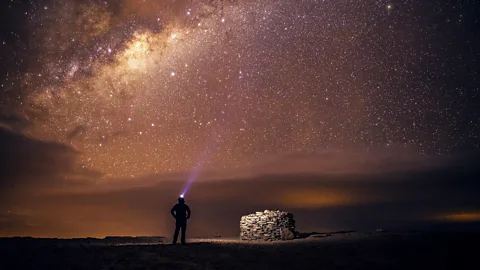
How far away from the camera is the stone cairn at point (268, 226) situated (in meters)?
19.8

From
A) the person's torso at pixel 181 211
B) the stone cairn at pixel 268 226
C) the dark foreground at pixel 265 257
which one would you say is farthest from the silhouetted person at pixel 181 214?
the stone cairn at pixel 268 226

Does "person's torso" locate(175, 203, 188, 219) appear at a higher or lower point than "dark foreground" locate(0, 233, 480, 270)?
higher

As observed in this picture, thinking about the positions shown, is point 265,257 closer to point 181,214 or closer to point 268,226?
point 181,214

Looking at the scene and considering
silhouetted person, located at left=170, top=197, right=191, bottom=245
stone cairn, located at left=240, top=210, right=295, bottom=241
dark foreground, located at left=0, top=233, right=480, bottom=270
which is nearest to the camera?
dark foreground, located at left=0, top=233, right=480, bottom=270

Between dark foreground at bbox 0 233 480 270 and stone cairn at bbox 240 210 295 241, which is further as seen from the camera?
stone cairn at bbox 240 210 295 241

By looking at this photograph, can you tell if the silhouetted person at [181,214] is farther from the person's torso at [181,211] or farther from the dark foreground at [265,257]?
the dark foreground at [265,257]

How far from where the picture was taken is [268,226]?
20.2 meters

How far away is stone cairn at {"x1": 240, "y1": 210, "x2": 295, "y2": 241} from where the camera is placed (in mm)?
19766

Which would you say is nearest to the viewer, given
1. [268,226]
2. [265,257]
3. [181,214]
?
[265,257]

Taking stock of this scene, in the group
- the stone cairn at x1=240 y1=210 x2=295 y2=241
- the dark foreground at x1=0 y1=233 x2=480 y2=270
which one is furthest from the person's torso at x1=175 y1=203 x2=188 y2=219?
the stone cairn at x1=240 y1=210 x2=295 y2=241

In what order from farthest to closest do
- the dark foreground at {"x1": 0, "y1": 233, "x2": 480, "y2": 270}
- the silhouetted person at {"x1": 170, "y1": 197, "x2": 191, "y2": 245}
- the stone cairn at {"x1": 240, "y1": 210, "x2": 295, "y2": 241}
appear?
the stone cairn at {"x1": 240, "y1": 210, "x2": 295, "y2": 241}
the silhouetted person at {"x1": 170, "y1": 197, "x2": 191, "y2": 245}
the dark foreground at {"x1": 0, "y1": 233, "x2": 480, "y2": 270}

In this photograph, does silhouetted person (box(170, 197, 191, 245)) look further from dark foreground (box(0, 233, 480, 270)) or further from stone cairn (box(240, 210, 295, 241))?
stone cairn (box(240, 210, 295, 241))

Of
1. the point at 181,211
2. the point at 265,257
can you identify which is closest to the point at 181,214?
the point at 181,211

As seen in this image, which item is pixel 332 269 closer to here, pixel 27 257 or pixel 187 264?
pixel 187 264
